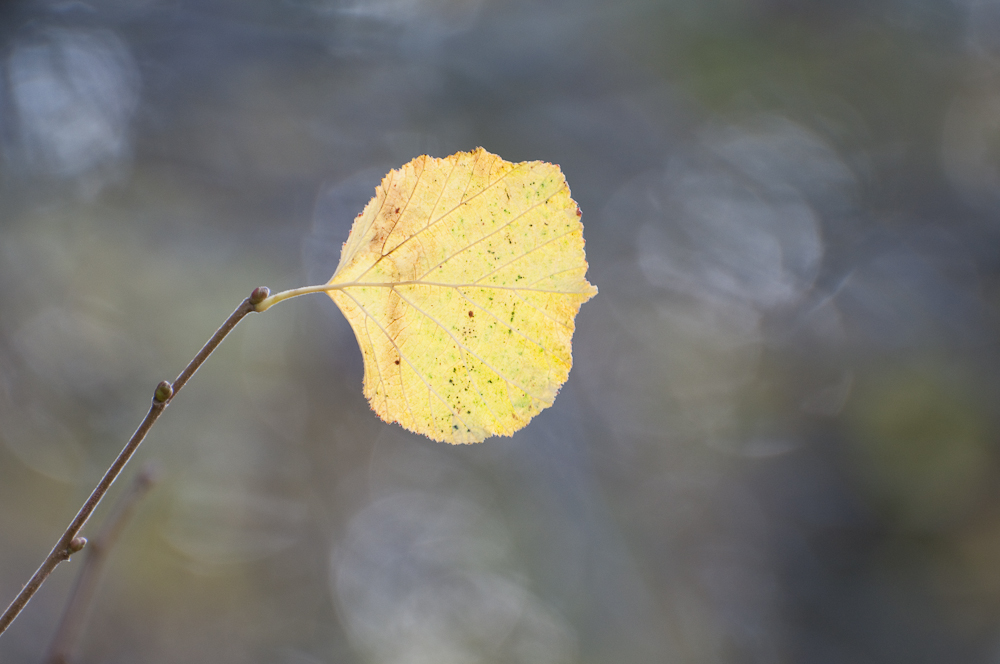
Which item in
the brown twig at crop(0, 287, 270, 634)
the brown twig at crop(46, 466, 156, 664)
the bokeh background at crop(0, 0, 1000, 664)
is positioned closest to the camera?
the brown twig at crop(0, 287, 270, 634)

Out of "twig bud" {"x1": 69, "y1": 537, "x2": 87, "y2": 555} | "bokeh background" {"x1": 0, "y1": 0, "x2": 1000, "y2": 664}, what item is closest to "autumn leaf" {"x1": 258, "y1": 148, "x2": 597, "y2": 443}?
"twig bud" {"x1": 69, "y1": 537, "x2": 87, "y2": 555}

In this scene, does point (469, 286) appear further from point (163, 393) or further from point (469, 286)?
point (163, 393)

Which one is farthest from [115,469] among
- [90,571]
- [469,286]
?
[90,571]

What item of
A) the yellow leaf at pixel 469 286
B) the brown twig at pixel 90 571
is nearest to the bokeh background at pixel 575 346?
the brown twig at pixel 90 571

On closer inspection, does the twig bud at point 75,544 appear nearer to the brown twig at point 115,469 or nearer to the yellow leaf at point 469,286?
the brown twig at point 115,469

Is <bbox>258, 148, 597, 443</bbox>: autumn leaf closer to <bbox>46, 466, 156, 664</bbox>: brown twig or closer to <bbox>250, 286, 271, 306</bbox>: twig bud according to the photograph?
<bbox>250, 286, 271, 306</bbox>: twig bud

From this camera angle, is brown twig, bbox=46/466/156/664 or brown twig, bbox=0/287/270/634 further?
brown twig, bbox=46/466/156/664

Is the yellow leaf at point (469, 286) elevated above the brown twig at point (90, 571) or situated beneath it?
elevated above
